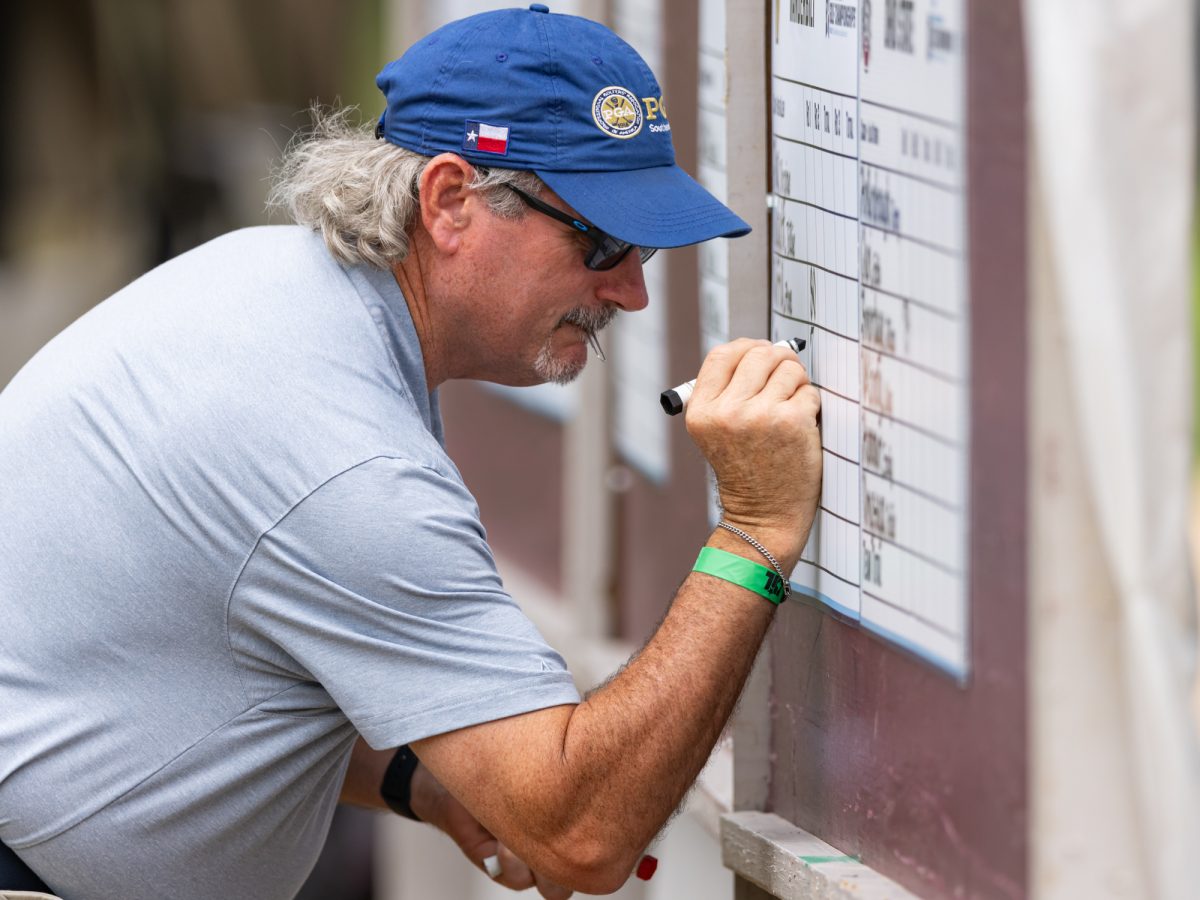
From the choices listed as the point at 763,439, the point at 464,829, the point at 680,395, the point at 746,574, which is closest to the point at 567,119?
the point at 680,395

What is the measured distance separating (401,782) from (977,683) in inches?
46.9

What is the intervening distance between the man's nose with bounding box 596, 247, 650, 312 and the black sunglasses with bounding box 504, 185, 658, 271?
0.11ft

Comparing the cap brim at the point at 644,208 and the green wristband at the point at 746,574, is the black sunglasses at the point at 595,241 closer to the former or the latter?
the cap brim at the point at 644,208

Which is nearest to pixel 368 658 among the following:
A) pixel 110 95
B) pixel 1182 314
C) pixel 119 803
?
pixel 119 803

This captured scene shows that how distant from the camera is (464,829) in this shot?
8.20ft

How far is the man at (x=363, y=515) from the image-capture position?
182cm

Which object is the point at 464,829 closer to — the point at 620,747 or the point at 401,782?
the point at 401,782

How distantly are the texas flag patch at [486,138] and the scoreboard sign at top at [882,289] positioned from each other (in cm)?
33

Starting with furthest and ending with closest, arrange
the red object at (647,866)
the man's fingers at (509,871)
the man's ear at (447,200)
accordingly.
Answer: the man's fingers at (509,871) < the red object at (647,866) < the man's ear at (447,200)

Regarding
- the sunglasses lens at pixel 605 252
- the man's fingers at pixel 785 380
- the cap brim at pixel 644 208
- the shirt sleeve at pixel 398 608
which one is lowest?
the shirt sleeve at pixel 398 608

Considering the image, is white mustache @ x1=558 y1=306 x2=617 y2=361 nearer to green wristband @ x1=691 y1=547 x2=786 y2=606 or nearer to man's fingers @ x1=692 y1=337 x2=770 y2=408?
man's fingers @ x1=692 y1=337 x2=770 y2=408

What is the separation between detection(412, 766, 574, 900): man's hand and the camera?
2.44 m

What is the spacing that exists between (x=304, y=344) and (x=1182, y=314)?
39.1 inches

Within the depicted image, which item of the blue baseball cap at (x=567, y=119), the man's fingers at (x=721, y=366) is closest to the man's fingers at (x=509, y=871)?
the man's fingers at (x=721, y=366)
